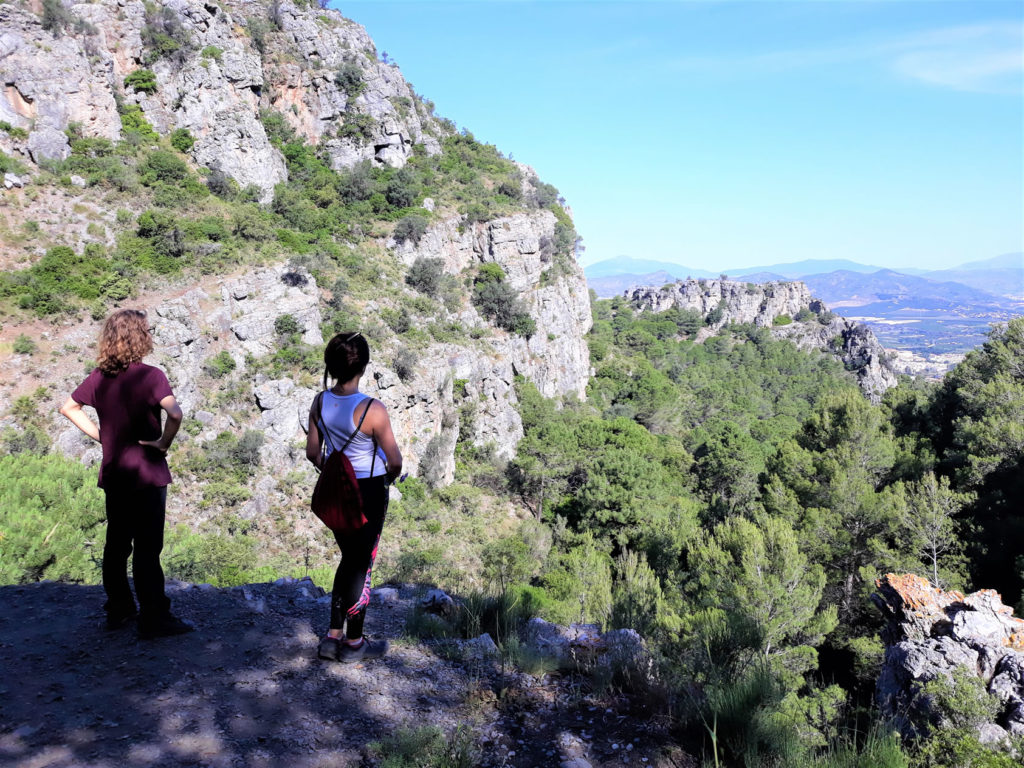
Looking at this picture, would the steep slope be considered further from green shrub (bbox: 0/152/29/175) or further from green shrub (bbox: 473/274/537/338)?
green shrub (bbox: 473/274/537/338)

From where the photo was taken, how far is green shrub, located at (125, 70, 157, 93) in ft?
80.6

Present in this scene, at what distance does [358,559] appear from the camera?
3.02 m

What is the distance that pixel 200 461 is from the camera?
15.9 m

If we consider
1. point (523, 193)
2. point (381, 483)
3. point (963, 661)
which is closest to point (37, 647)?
point (381, 483)

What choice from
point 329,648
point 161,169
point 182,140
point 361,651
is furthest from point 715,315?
point 329,648

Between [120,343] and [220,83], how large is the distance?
29639 millimetres

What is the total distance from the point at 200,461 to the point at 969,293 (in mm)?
250545

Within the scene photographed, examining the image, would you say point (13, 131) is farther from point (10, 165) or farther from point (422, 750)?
point (422, 750)

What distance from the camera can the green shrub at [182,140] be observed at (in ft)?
80.8

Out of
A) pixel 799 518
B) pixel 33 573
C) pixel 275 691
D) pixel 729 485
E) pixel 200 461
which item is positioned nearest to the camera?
pixel 275 691

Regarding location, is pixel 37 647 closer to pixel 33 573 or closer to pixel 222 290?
pixel 33 573

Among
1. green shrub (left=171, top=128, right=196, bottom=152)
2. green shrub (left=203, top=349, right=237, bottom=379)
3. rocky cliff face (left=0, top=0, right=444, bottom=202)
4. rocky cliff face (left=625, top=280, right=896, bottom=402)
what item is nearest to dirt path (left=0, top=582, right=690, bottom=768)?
green shrub (left=203, top=349, right=237, bottom=379)

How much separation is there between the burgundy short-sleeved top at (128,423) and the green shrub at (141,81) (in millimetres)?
29460

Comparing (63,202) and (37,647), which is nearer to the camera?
(37,647)
